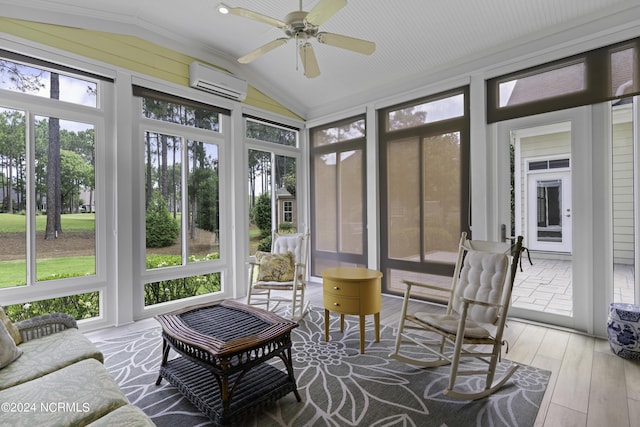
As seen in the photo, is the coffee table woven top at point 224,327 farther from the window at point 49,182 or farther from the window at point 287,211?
the window at point 287,211

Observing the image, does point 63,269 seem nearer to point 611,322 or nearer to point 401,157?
point 401,157

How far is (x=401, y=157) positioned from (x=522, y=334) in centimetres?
250

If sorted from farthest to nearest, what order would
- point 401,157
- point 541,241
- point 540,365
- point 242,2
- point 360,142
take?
1. point 360,142
2. point 401,157
3. point 541,241
4. point 242,2
5. point 540,365

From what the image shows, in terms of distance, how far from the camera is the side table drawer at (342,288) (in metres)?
2.79

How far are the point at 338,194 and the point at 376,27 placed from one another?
2.45 meters

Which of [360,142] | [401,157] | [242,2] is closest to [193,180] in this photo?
[242,2]

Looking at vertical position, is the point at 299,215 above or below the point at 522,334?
above

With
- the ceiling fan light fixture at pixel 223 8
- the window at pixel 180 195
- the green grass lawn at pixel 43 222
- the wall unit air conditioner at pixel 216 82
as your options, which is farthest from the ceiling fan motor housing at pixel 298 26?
the green grass lawn at pixel 43 222

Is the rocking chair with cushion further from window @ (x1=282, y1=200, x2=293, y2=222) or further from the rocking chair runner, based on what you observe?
the rocking chair runner

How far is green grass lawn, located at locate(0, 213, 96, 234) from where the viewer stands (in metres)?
2.93

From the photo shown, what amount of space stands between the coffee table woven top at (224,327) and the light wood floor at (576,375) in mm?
1395

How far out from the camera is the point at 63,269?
3225mm

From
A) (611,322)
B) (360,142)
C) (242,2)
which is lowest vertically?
(611,322)

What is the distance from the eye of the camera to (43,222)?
3121 mm
